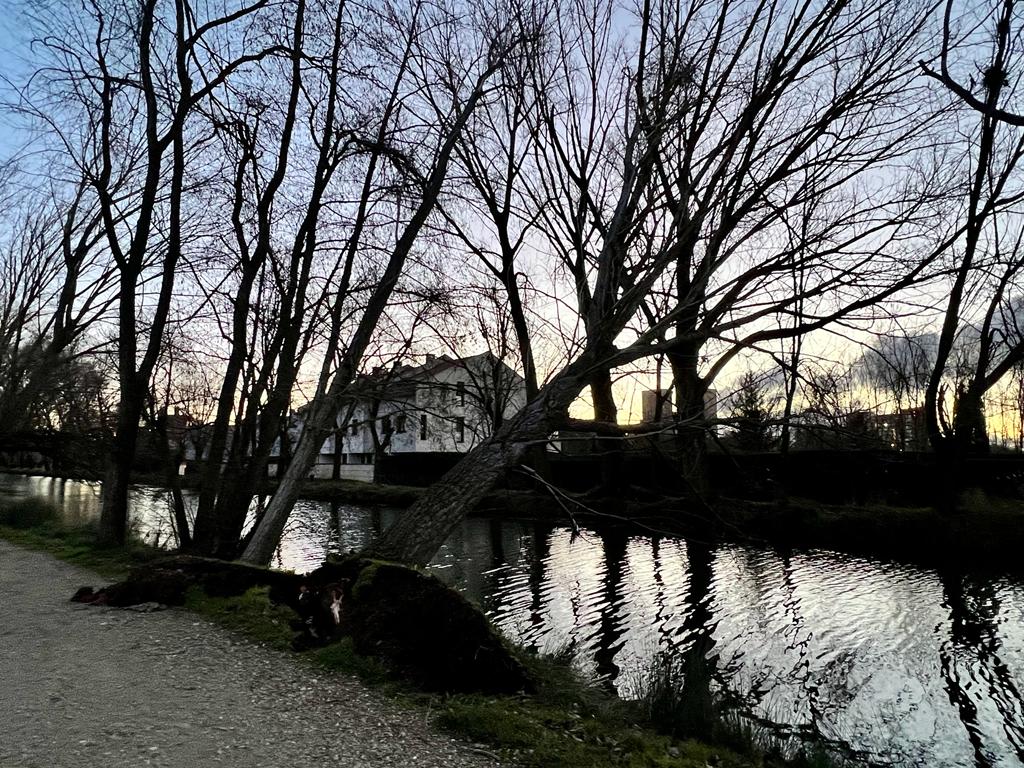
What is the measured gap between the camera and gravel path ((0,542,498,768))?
386 cm

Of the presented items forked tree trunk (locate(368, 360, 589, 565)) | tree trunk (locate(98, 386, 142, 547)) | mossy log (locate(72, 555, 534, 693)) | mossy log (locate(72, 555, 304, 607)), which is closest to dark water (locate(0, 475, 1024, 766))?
tree trunk (locate(98, 386, 142, 547))

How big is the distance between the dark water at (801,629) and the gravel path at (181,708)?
313cm

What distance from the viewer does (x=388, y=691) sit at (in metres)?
5.16

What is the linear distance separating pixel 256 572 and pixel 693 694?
4.37m

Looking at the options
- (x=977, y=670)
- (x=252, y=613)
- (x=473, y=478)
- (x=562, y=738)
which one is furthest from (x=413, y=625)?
(x=977, y=670)

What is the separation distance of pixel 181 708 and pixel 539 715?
2.18m

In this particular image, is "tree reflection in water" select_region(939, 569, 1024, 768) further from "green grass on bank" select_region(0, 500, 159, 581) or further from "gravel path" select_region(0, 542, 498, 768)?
"green grass on bank" select_region(0, 500, 159, 581)

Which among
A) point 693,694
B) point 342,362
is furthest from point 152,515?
point 693,694

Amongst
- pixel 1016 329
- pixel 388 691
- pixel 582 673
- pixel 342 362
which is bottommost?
pixel 582 673

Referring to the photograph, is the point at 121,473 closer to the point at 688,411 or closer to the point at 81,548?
the point at 81,548

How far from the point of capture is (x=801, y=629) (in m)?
9.81

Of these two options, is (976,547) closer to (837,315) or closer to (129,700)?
(837,315)

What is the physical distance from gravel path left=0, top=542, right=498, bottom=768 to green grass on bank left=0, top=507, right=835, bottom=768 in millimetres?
199

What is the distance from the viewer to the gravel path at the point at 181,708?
386 cm
